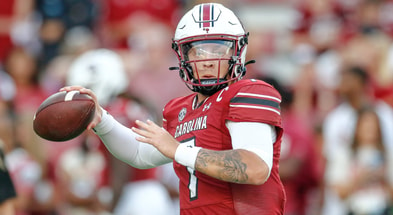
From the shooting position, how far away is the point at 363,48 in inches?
349

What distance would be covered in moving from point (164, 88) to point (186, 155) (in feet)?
18.5

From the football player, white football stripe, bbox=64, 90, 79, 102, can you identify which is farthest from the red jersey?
white football stripe, bbox=64, 90, 79, 102

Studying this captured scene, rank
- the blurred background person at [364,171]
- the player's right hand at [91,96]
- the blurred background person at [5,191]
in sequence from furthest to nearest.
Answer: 1. the blurred background person at [364,171]
2. the blurred background person at [5,191]
3. the player's right hand at [91,96]

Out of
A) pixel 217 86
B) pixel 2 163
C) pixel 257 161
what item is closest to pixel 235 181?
pixel 257 161

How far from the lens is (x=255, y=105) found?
12.3ft

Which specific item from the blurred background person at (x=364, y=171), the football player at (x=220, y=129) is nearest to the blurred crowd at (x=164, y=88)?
the blurred background person at (x=364, y=171)

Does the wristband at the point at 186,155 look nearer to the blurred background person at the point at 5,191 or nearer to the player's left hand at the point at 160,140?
the player's left hand at the point at 160,140

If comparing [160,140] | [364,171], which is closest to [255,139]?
[160,140]

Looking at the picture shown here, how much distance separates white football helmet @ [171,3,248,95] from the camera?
3.97m

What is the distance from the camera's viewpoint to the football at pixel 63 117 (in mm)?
3949

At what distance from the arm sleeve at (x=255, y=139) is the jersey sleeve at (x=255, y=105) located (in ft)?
0.09

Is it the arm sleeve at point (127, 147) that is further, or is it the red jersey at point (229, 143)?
the arm sleeve at point (127, 147)

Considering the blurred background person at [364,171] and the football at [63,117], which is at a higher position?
the football at [63,117]

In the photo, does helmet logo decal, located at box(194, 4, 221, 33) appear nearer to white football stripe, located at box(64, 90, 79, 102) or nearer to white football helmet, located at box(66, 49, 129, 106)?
white football stripe, located at box(64, 90, 79, 102)
